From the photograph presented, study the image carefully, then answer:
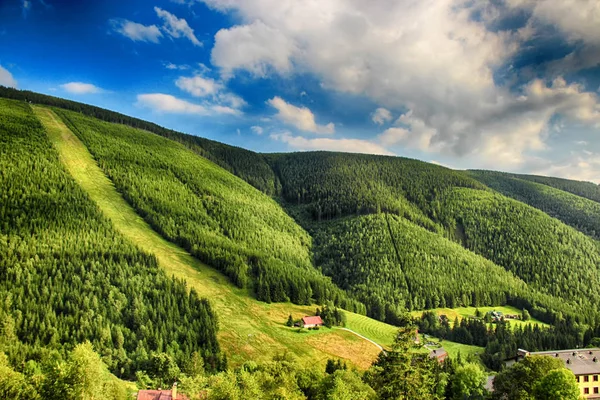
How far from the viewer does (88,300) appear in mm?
129500

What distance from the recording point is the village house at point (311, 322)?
158m

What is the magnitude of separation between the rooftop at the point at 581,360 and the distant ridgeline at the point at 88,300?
303ft

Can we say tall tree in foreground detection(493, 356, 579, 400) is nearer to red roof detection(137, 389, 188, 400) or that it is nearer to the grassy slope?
the grassy slope

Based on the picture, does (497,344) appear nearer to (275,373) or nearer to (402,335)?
(275,373)

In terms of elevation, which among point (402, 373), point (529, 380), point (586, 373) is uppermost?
point (402, 373)

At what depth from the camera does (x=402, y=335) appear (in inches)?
2331

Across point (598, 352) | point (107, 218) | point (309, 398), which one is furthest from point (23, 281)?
point (598, 352)

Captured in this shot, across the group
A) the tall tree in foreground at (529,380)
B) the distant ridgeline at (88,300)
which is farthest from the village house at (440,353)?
the distant ridgeline at (88,300)

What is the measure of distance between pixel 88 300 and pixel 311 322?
77.1 meters

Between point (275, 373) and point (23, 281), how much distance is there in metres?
95.3

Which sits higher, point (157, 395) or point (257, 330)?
point (157, 395)

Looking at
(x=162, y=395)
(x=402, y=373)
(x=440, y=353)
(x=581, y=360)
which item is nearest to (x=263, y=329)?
(x=440, y=353)

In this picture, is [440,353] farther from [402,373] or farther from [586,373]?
[402,373]

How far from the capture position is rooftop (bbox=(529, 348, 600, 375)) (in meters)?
105
